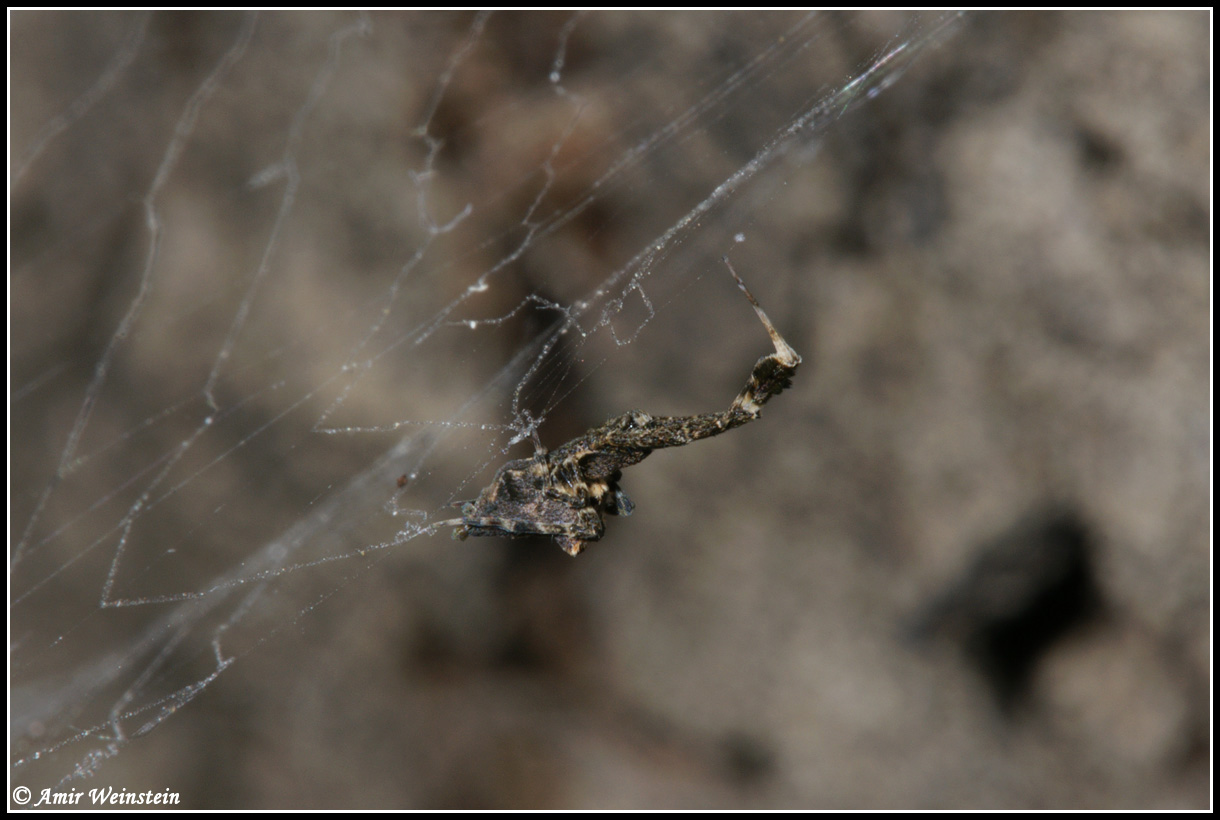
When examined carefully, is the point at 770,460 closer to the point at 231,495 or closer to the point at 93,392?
the point at 231,495

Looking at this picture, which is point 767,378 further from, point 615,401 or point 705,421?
point 615,401

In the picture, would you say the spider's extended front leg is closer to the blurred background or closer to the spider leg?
the spider leg

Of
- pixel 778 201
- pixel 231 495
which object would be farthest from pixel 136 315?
pixel 778 201

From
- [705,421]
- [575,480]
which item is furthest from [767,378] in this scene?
[575,480]

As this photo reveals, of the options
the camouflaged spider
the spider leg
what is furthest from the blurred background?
the spider leg

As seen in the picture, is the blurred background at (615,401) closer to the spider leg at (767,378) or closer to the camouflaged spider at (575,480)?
the camouflaged spider at (575,480)

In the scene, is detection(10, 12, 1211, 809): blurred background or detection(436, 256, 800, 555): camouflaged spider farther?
detection(10, 12, 1211, 809): blurred background

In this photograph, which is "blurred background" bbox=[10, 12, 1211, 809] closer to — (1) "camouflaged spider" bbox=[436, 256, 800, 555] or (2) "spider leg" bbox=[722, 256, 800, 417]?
(1) "camouflaged spider" bbox=[436, 256, 800, 555]

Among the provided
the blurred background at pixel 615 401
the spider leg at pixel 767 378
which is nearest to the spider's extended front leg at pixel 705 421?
the spider leg at pixel 767 378
